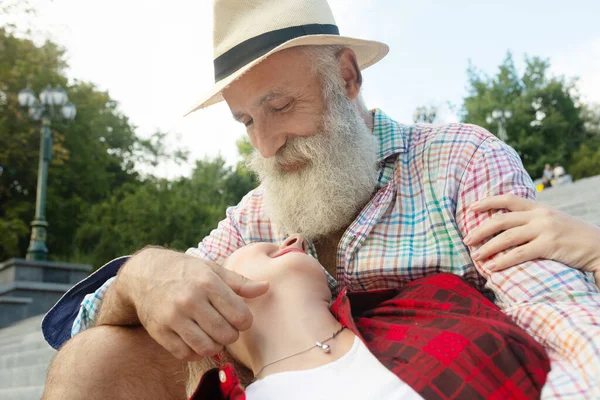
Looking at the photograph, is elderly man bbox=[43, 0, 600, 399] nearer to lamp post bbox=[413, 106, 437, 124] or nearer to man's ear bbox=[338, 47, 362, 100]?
man's ear bbox=[338, 47, 362, 100]

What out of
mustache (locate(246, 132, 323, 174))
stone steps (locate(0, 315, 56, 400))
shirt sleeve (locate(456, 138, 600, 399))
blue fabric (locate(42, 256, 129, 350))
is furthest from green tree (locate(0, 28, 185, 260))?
shirt sleeve (locate(456, 138, 600, 399))

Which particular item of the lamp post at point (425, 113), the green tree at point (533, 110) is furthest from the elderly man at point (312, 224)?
the green tree at point (533, 110)

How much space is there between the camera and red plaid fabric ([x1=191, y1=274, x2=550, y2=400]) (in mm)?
1601

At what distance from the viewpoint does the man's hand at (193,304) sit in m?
1.73

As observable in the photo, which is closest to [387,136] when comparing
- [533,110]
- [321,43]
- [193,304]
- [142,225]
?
[321,43]

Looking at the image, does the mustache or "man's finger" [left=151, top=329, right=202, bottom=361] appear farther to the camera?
the mustache

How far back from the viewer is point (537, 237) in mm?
1854

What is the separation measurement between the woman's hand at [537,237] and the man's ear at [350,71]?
3.49 feet

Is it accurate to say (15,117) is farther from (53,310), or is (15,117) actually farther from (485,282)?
(485,282)

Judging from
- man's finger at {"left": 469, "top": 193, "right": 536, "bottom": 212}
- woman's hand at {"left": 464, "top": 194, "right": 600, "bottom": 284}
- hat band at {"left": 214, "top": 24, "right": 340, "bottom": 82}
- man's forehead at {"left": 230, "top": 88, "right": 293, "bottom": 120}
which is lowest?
woman's hand at {"left": 464, "top": 194, "right": 600, "bottom": 284}

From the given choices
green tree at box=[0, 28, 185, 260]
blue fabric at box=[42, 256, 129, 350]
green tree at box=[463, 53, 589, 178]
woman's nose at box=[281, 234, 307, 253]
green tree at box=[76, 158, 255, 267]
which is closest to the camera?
woman's nose at box=[281, 234, 307, 253]

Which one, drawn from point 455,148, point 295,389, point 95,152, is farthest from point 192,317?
point 95,152

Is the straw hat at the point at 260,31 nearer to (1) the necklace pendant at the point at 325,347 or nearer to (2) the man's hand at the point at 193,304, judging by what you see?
(2) the man's hand at the point at 193,304

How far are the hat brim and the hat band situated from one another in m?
0.05
